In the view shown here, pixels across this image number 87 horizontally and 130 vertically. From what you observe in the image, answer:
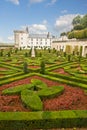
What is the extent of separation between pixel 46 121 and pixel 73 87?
5497mm

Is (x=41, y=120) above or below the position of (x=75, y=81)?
below

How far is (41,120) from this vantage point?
23.4ft

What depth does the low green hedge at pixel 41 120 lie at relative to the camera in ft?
23.1

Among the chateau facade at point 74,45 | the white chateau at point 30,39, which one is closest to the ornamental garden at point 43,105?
the chateau facade at point 74,45

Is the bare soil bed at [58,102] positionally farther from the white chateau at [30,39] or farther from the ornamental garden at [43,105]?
the white chateau at [30,39]

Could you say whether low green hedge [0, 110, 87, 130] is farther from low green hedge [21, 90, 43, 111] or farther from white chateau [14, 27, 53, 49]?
white chateau [14, 27, 53, 49]

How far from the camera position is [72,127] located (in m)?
7.37

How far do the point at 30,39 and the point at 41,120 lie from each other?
314 ft

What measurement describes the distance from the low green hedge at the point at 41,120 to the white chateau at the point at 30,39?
293 ft

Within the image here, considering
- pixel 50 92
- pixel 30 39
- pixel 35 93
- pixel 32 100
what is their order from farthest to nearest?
pixel 30 39
pixel 50 92
pixel 35 93
pixel 32 100

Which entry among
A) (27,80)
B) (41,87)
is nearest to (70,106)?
(41,87)

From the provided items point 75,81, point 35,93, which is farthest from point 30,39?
point 35,93

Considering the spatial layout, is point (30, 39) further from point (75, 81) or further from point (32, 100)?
point (32, 100)

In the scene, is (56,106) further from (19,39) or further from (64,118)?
(19,39)
